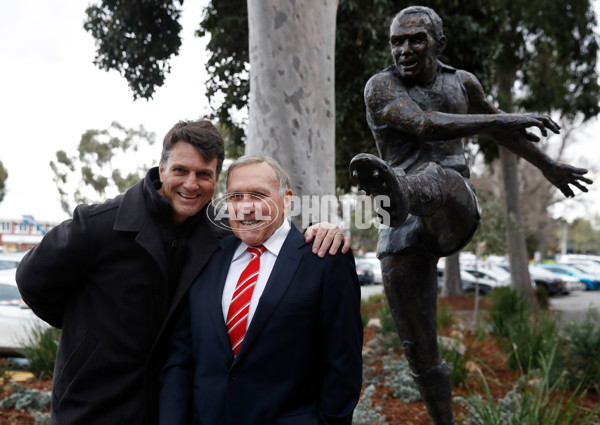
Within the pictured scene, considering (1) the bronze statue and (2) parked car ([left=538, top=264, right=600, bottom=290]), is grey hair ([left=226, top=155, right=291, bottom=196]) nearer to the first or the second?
(1) the bronze statue

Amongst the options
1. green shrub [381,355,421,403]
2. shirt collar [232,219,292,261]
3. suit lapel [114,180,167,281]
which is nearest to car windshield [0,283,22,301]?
green shrub [381,355,421,403]

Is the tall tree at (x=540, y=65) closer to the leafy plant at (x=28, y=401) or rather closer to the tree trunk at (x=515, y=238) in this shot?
the tree trunk at (x=515, y=238)

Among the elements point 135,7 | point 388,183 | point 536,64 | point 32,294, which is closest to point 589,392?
point 388,183

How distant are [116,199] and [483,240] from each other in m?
12.9

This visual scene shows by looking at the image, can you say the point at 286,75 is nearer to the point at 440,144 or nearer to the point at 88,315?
the point at 440,144

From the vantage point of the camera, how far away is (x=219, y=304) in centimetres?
197

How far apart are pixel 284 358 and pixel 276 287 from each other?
0.80 ft

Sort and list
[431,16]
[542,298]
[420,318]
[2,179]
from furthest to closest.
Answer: [2,179]
[542,298]
[420,318]
[431,16]

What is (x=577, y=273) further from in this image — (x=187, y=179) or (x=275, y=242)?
(x=187, y=179)

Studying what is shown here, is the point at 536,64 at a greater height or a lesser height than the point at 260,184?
greater

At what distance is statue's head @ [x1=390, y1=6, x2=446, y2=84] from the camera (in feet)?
8.05

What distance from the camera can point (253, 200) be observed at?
2.01 meters

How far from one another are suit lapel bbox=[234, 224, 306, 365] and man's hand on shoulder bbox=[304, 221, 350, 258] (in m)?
0.05

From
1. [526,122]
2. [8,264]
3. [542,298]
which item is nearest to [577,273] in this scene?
[542,298]
